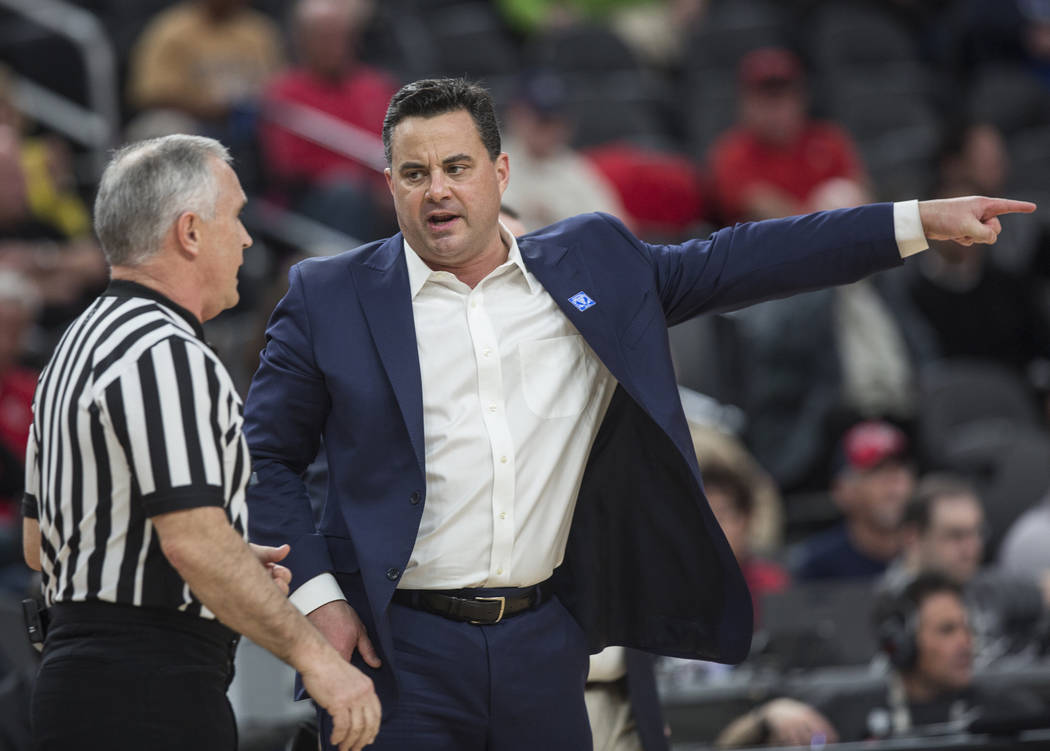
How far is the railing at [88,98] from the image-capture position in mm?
7977

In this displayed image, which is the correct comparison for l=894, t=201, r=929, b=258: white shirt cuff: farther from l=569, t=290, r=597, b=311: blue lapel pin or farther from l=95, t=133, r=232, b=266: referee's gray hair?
l=95, t=133, r=232, b=266: referee's gray hair

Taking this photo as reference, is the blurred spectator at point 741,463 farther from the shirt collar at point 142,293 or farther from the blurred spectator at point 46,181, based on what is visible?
the shirt collar at point 142,293

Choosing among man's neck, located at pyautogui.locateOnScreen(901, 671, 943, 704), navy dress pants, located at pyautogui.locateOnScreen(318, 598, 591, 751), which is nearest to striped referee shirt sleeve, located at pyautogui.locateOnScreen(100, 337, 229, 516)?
navy dress pants, located at pyautogui.locateOnScreen(318, 598, 591, 751)

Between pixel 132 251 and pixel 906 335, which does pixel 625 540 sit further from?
pixel 906 335

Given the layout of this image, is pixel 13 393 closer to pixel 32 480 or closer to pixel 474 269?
pixel 32 480

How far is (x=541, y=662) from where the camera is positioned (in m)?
2.94

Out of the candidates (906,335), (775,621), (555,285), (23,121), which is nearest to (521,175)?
(906,335)

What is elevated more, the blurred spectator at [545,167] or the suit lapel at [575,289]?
the blurred spectator at [545,167]

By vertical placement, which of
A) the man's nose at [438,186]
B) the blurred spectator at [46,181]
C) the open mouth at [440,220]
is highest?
the blurred spectator at [46,181]

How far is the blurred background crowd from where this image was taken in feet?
17.1

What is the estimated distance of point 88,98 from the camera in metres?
8.18

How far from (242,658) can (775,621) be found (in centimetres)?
186

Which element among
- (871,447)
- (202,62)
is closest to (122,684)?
(871,447)

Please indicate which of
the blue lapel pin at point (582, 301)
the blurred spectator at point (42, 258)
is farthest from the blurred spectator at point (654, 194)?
the blue lapel pin at point (582, 301)
